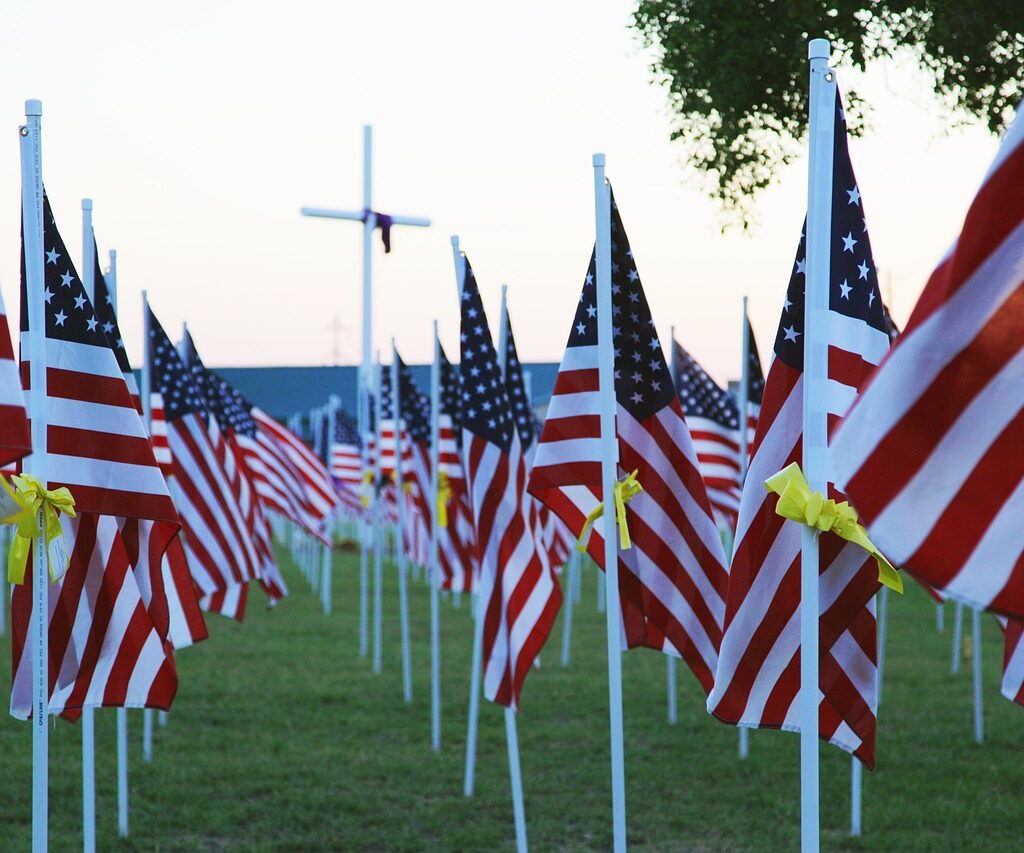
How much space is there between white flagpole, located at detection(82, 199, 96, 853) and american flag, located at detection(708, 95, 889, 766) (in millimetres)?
2993

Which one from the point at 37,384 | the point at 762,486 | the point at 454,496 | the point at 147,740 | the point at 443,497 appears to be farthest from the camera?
the point at 443,497

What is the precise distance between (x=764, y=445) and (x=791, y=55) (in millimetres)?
4656

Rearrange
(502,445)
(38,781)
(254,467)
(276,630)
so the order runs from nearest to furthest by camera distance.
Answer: (38,781) → (502,445) → (254,467) → (276,630)

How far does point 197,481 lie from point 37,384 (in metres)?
5.99

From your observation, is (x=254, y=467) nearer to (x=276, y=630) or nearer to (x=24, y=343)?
(x=276, y=630)

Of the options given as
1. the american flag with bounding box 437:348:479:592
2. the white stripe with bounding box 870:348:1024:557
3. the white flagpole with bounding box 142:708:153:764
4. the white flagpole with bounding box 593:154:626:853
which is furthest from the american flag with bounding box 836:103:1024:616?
the american flag with bounding box 437:348:479:592

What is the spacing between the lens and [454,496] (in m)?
Result: 15.6

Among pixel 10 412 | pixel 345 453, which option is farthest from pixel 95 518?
pixel 345 453

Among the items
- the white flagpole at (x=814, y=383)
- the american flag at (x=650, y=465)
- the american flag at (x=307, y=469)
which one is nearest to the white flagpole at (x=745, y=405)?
the american flag at (x=650, y=465)

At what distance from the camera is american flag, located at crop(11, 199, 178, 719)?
579 cm

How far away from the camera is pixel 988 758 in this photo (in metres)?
10.9

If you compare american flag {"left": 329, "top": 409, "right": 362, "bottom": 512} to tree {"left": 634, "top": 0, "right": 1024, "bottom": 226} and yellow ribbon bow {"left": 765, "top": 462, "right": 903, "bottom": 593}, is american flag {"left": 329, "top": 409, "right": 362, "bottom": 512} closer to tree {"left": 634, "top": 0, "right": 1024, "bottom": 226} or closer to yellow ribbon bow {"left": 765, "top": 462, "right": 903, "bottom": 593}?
tree {"left": 634, "top": 0, "right": 1024, "bottom": 226}

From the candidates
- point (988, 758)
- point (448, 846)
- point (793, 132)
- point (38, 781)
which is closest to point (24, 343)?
point (38, 781)

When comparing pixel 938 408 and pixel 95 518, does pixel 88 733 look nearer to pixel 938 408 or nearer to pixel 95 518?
pixel 95 518
